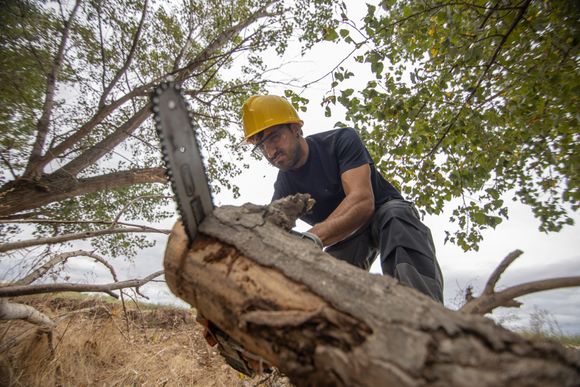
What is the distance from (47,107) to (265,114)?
412 cm

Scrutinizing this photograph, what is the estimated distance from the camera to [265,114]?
2.60 metres

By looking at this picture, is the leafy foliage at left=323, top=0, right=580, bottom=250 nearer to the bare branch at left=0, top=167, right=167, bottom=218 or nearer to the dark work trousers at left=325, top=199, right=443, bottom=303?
the dark work trousers at left=325, top=199, right=443, bottom=303

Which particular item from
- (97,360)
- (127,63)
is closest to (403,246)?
(97,360)

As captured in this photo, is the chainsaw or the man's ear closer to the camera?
the chainsaw

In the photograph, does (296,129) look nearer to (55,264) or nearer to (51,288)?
(51,288)

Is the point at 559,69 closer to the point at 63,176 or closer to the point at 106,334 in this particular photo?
the point at 106,334

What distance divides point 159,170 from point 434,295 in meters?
5.42

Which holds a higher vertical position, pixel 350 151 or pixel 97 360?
pixel 350 151

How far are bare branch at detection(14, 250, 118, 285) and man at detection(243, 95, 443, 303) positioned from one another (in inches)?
80.6

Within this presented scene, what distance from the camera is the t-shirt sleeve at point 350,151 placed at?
229 cm

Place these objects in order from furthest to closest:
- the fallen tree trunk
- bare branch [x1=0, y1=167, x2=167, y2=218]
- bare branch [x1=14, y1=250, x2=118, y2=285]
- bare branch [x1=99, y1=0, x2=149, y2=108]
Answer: bare branch [x1=99, y1=0, x2=149, y2=108], bare branch [x1=0, y1=167, x2=167, y2=218], bare branch [x1=14, y1=250, x2=118, y2=285], the fallen tree trunk

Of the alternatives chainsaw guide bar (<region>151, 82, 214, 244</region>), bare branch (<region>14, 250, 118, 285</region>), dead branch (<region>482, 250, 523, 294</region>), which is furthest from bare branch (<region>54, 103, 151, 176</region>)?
dead branch (<region>482, 250, 523, 294</region>)

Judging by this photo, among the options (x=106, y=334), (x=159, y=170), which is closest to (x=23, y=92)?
(x=159, y=170)

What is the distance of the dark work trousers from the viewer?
1652mm
